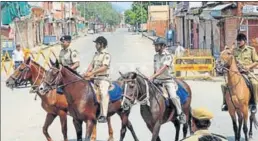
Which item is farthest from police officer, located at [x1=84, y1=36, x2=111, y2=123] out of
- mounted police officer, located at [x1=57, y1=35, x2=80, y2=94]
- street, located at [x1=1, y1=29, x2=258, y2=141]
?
street, located at [x1=1, y1=29, x2=258, y2=141]

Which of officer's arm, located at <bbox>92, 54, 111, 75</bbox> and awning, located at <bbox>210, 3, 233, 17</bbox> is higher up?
awning, located at <bbox>210, 3, 233, 17</bbox>

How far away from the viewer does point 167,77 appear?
10.5 meters

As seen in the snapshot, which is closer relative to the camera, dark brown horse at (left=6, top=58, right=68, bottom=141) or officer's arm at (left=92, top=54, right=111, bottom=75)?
officer's arm at (left=92, top=54, right=111, bottom=75)

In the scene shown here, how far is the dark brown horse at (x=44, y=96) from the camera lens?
1094cm

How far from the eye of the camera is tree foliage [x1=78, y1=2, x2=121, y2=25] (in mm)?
149738

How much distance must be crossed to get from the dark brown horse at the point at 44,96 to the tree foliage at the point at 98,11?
422 ft

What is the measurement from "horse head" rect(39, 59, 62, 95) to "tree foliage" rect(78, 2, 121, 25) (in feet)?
426

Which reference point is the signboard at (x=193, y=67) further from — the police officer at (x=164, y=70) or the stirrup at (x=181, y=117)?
the police officer at (x=164, y=70)

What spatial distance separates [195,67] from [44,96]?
14.4 m

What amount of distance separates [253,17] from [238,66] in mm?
14425

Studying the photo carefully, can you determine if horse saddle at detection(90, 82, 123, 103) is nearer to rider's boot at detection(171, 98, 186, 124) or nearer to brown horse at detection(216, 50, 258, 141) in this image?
rider's boot at detection(171, 98, 186, 124)

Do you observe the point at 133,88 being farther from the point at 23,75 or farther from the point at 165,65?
the point at 23,75

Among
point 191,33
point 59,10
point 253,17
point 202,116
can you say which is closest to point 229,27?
point 253,17

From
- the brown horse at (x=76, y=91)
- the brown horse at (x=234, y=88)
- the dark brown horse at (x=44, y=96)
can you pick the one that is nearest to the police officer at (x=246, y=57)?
the brown horse at (x=234, y=88)
